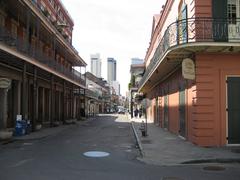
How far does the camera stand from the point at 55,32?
31.0 m

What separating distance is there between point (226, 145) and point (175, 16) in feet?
27.7

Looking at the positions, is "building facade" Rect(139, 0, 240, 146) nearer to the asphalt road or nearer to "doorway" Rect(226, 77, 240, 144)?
"doorway" Rect(226, 77, 240, 144)

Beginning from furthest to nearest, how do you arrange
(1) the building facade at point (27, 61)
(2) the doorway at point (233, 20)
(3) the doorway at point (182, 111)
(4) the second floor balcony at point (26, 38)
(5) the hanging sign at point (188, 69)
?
(1) the building facade at point (27, 61) < (4) the second floor balcony at point (26, 38) < (3) the doorway at point (182, 111) < (2) the doorway at point (233, 20) < (5) the hanging sign at point (188, 69)

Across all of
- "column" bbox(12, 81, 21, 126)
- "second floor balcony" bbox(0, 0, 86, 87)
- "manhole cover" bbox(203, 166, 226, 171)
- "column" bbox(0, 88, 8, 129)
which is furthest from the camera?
"column" bbox(12, 81, 21, 126)

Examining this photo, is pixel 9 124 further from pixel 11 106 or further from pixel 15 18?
pixel 15 18

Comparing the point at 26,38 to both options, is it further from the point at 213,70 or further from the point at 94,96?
the point at 94,96

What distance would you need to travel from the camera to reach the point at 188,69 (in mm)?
15688

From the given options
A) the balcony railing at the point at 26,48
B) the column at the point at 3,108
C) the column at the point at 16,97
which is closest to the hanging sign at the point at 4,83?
the column at the point at 3,108

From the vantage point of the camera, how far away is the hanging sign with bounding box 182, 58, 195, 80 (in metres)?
15.5

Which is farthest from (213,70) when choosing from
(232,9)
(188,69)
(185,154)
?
(185,154)

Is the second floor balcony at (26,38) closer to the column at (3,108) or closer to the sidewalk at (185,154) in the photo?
the column at (3,108)

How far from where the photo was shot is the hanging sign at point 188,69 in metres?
15.5

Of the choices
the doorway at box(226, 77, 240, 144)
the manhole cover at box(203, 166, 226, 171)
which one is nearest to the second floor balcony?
the doorway at box(226, 77, 240, 144)

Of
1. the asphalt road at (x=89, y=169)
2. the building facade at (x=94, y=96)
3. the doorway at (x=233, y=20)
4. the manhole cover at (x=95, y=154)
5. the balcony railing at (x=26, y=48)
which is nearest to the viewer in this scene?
the asphalt road at (x=89, y=169)
